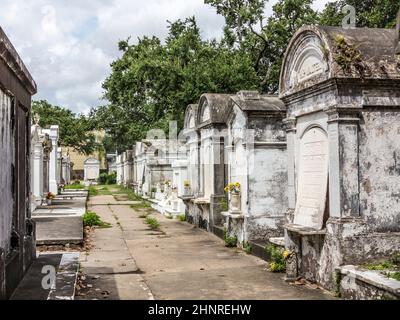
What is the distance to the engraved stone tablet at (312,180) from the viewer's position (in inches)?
283

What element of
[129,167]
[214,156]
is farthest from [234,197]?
[129,167]

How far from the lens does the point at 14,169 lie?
6113mm

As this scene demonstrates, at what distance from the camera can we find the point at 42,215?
580 inches

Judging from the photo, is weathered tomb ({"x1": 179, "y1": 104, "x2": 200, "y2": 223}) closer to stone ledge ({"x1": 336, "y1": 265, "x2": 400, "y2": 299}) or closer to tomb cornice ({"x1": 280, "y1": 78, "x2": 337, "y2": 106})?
tomb cornice ({"x1": 280, "y1": 78, "x2": 337, "y2": 106})

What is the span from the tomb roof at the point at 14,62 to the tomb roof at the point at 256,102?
4.48 meters

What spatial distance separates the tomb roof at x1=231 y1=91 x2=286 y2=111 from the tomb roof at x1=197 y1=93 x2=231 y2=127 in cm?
185

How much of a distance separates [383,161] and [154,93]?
56.4ft

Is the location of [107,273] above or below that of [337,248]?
below

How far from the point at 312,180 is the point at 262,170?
3.03m

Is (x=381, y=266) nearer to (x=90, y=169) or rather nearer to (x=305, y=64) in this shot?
(x=305, y=64)

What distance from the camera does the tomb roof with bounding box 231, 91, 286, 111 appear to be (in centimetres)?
1051

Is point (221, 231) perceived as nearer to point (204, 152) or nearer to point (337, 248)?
point (204, 152)

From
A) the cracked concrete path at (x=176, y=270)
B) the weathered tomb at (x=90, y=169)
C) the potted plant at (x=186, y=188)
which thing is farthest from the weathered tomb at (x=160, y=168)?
the weathered tomb at (x=90, y=169)
